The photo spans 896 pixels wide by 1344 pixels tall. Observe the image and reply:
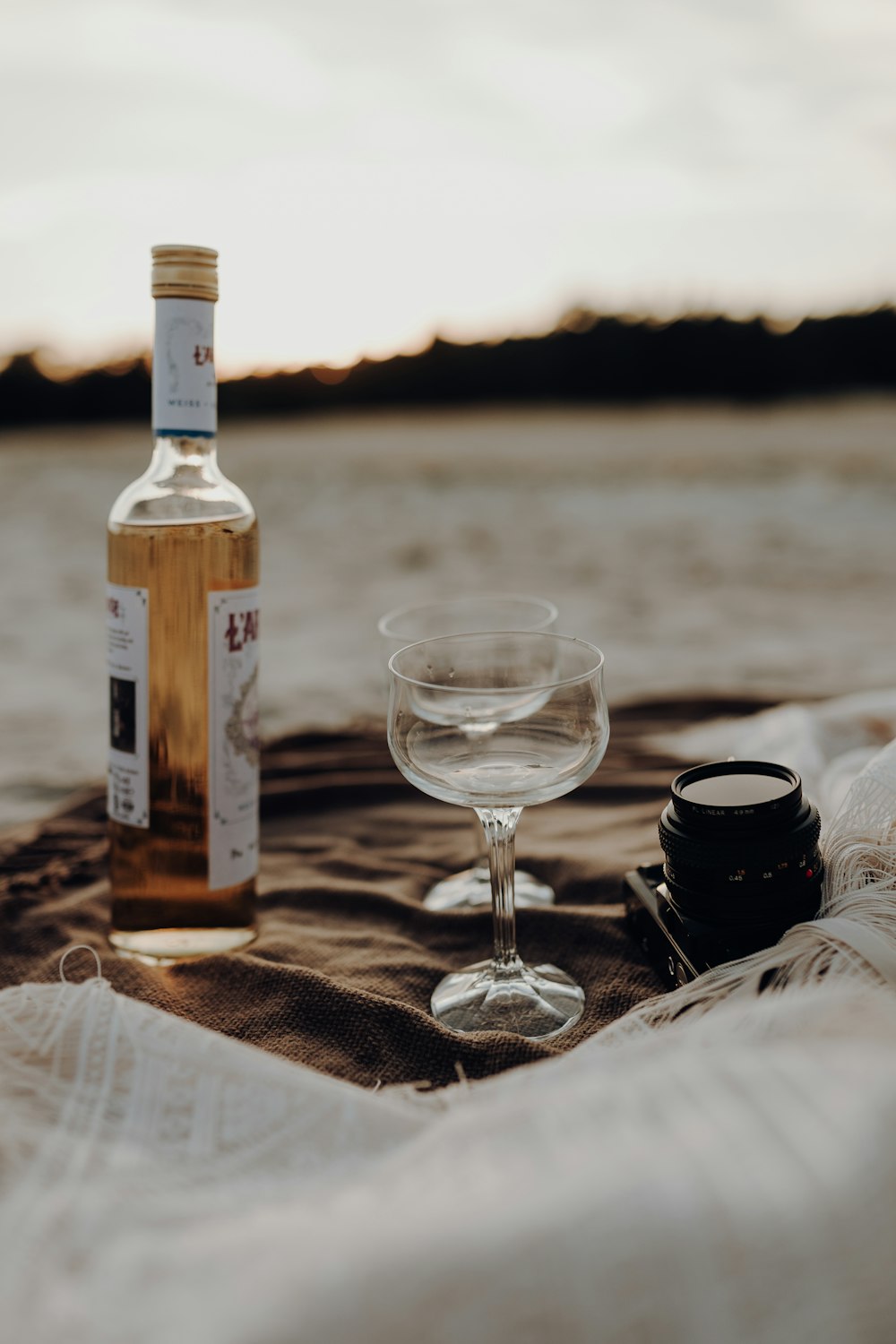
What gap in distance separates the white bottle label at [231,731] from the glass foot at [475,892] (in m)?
0.20

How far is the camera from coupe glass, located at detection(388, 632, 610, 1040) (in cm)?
72

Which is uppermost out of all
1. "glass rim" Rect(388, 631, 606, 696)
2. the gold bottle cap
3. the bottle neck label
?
the gold bottle cap

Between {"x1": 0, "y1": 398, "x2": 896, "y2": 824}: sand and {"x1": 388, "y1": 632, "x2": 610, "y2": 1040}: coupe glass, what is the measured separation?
0.92 metres

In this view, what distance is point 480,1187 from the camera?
48 cm

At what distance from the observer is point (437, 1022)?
2.50ft

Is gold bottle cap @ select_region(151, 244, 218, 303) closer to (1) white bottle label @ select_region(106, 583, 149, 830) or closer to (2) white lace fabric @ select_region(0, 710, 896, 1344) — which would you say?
(1) white bottle label @ select_region(106, 583, 149, 830)

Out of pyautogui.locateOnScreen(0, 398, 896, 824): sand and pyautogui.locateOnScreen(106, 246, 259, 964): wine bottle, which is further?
pyautogui.locateOnScreen(0, 398, 896, 824): sand

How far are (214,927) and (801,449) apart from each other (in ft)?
15.2

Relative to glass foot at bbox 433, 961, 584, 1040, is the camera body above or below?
above

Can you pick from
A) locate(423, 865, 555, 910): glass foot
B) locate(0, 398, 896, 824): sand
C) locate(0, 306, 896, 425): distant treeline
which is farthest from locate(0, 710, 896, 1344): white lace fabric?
locate(0, 306, 896, 425): distant treeline

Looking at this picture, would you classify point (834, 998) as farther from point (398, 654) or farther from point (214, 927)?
point (214, 927)

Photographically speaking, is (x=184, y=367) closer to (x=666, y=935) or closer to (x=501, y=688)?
(x=501, y=688)

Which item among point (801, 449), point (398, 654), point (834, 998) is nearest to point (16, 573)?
point (801, 449)

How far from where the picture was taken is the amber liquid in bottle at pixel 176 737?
2.87 ft
